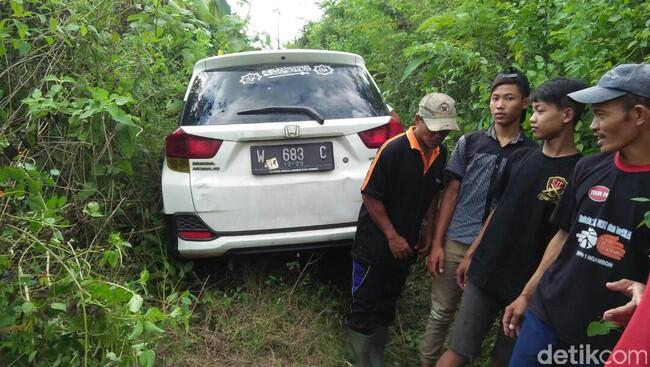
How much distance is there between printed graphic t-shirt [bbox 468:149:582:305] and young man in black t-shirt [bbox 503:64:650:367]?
31cm

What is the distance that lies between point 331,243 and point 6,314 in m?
1.89

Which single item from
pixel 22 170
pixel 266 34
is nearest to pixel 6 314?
pixel 22 170

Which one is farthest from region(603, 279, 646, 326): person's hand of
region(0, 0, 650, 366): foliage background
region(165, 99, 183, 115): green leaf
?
region(165, 99, 183, 115): green leaf

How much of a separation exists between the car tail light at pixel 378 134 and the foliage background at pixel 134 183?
0.68 m

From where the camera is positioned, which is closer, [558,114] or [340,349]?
[558,114]

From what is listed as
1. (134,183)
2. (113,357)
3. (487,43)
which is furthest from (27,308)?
(487,43)

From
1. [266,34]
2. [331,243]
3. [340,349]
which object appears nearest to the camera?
[340,349]

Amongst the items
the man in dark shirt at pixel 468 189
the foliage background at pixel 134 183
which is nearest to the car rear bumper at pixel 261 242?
the foliage background at pixel 134 183

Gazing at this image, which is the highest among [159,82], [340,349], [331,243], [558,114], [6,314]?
[558,114]

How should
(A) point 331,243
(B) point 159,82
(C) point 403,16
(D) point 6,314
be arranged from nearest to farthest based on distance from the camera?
(D) point 6,314 < (A) point 331,243 < (B) point 159,82 < (C) point 403,16

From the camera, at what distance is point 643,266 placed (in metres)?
1.99

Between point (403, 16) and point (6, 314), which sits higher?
point (403, 16)

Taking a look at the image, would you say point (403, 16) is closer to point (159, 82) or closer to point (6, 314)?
point (159, 82)

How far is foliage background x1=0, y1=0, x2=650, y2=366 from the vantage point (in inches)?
98.8
